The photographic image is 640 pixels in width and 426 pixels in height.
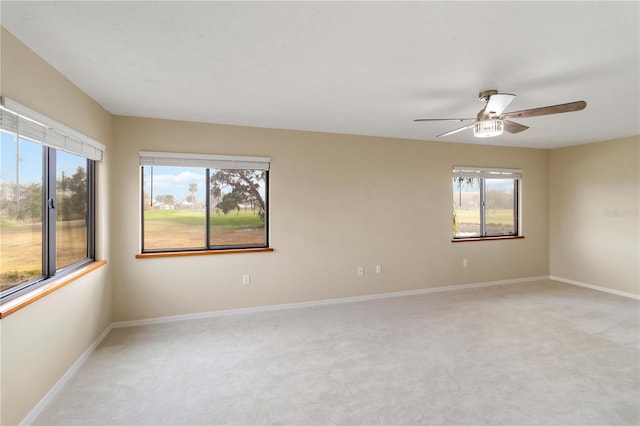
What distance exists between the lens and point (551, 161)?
541 cm

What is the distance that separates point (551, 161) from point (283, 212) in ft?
16.1

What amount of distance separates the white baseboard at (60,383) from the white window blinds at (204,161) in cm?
187

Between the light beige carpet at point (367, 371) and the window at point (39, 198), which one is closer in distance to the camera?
the window at point (39, 198)

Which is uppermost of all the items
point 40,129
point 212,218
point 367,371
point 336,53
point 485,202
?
point 336,53

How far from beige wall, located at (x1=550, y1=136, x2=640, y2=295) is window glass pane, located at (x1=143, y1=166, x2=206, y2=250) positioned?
580cm

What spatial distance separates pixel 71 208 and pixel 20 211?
0.67 metres

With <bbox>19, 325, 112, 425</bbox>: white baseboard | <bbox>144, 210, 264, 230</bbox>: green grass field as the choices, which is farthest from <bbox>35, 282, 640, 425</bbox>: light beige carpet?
<bbox>144, 210, 264, 230</bbox>: green grass field

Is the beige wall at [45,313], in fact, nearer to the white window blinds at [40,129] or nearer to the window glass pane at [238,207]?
the white window blinds at [40,129]

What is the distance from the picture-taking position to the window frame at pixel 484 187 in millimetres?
4842

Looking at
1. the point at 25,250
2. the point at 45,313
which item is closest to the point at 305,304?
the point at 45,313

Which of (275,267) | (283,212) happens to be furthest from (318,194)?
(275,267)

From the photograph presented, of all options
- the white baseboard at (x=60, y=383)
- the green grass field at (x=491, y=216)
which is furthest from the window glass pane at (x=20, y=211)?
the green grass field at (x=491, y=216)

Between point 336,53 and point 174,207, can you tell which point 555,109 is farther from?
point 174,207

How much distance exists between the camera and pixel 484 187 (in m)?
5.14
